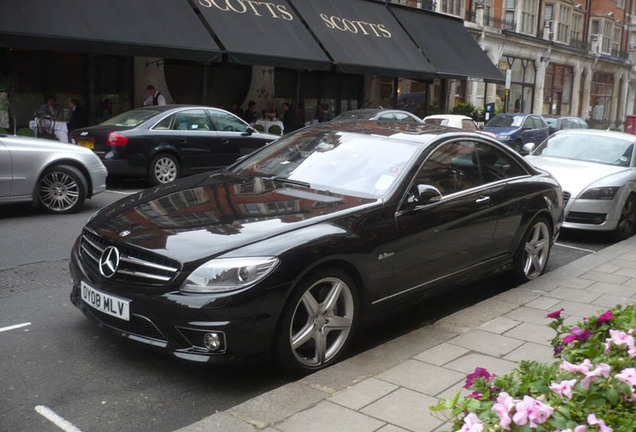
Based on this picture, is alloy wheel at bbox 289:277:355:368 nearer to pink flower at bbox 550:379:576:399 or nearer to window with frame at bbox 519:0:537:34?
pink flower at bbox 550:379:576:399

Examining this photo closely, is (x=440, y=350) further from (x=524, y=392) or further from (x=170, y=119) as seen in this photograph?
(x=170, y=119)

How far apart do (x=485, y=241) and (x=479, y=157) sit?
771 mm

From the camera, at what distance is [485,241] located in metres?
5.71

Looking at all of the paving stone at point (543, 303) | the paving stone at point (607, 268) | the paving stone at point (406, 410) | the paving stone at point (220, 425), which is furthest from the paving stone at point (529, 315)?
the paving stone at point (220, 425)

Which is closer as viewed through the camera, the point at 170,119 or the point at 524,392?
the point at 524,392

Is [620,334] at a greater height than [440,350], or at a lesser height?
greater

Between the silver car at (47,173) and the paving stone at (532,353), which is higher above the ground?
the silver car at (47,173)

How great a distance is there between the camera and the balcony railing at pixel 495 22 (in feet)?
109

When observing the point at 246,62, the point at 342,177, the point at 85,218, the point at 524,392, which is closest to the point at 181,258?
the point at 342,177

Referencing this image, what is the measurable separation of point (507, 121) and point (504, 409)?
76.1 ft

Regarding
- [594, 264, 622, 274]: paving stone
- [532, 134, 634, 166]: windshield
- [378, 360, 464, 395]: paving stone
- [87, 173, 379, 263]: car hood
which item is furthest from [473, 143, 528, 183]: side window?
[532, 134, 634, 166]: windshield

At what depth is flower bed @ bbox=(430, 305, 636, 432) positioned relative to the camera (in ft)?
6.77

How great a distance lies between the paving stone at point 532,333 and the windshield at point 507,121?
64.7ft

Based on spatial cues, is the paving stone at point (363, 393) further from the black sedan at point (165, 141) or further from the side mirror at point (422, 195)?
the black sedan at point (165, 141)
